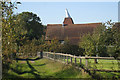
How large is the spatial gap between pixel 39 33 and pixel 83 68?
45.2m

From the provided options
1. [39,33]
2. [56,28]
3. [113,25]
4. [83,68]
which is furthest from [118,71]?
[39,33]

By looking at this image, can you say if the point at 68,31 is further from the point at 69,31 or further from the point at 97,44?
the point at 97,44

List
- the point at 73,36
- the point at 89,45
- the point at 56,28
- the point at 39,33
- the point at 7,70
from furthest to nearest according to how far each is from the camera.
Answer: the point at 39,33 → the point at 56,28 → the point at 73,36 → the point at 89,45 → the point at 7,70

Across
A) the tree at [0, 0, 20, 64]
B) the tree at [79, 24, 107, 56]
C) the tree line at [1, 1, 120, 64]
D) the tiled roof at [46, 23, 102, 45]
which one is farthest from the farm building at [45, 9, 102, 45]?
the tree at [0, 0, 20, 64]

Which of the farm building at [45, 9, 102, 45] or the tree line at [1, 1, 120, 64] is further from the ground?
the farm building at [45, 9, 102, 45]

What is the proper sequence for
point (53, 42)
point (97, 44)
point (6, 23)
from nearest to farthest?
point (6, 23) < point (97, 44) < point (53, 42)

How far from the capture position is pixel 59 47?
110 ft

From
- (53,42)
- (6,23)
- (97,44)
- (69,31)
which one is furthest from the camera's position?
(69,31)

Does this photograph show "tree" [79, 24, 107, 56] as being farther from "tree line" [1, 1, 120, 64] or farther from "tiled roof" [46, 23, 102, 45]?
"tiled roof" [46, 23, 102, 45]

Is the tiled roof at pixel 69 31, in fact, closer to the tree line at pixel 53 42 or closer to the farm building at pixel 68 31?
the farm building at pixel 68 31

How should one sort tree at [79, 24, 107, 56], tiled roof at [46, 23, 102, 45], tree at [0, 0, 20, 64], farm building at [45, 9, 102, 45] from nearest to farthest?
tree at [0, 0, 20, 64], tree at [79, 24, 107, 56], farm building at [45, 9, 102, 45], tiled roof at [46, 23, 102, 45]

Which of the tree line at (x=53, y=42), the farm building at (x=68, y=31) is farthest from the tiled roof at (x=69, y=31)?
the tree line at (x=53, y=42)

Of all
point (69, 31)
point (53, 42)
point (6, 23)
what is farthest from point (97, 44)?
point (69, 31)

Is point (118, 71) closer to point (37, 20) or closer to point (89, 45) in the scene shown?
point (89, 45)
